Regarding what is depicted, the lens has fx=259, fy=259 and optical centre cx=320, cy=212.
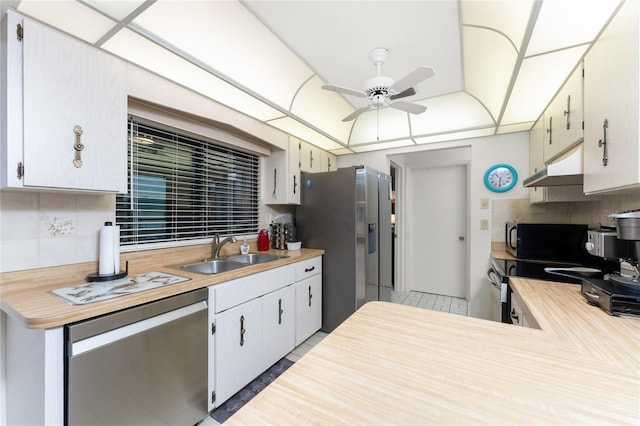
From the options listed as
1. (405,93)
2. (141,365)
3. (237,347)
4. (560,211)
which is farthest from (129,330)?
(560,211)

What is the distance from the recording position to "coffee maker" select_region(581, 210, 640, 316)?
108cm

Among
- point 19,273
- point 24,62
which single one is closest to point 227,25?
point 24,62

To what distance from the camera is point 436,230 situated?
396cm

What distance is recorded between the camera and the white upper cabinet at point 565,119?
1.54 metres

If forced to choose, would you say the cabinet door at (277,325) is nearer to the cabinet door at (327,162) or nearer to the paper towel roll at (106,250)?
the paper towel roll at (106,250)

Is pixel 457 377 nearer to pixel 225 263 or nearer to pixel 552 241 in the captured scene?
pixel 225 263

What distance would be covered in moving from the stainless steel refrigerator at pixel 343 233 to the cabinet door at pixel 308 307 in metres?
0.09

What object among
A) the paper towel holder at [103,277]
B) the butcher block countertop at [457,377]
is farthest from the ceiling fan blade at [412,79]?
the paper towel holder at [103,277]

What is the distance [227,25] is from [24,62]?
100 centimetres

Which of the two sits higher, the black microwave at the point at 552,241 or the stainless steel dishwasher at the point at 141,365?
the black microwave at the point at 552,241

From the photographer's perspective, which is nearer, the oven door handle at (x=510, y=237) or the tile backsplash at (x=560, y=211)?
the tile backsplash at (x=560, y=211)

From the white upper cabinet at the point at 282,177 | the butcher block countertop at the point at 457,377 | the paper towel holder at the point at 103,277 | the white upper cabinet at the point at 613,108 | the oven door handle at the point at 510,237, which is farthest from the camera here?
the white upper cabinet at the point at 282,177

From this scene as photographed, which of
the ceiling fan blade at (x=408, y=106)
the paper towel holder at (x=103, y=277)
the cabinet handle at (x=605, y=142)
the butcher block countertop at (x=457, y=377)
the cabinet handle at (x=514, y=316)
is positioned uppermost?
the ceiling fan blade at (x=408, y=106)

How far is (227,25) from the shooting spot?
5.28 ft
